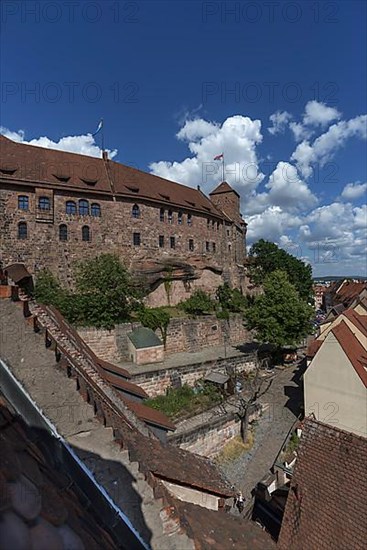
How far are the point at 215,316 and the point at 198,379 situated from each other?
9.17 meters

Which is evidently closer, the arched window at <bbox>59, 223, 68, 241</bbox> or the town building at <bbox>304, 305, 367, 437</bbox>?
the town building at <bbox>304, 305, 367, 437</bbox>

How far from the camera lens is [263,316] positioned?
22.8 meters

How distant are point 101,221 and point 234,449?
20.5m

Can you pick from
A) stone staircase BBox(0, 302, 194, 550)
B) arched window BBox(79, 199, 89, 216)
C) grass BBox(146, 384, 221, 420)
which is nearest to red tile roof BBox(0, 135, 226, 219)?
arched window BBox(79, 199, 89, 216)

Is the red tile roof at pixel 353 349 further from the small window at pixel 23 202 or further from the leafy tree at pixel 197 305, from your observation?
the small window at pixel 23 202

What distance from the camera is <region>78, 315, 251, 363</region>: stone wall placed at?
69.1 feet

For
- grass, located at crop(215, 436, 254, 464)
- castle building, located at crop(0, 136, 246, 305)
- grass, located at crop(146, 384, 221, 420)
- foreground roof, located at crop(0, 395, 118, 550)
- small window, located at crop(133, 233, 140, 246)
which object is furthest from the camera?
small window, located at crop(133, 233, 140, 246)

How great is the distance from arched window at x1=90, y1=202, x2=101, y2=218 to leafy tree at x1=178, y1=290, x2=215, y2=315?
10872mm

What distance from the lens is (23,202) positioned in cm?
2420

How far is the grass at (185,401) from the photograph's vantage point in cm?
1506

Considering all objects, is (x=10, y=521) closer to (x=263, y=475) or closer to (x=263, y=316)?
(x=263, y=475)

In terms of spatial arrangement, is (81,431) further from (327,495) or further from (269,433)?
(269,433)

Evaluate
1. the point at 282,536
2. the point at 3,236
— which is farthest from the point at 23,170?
the point at 282,536

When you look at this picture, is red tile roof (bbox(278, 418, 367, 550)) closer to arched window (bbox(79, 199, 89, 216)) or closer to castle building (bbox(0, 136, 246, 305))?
castle building (bbox(0, 136, 246, 305))
